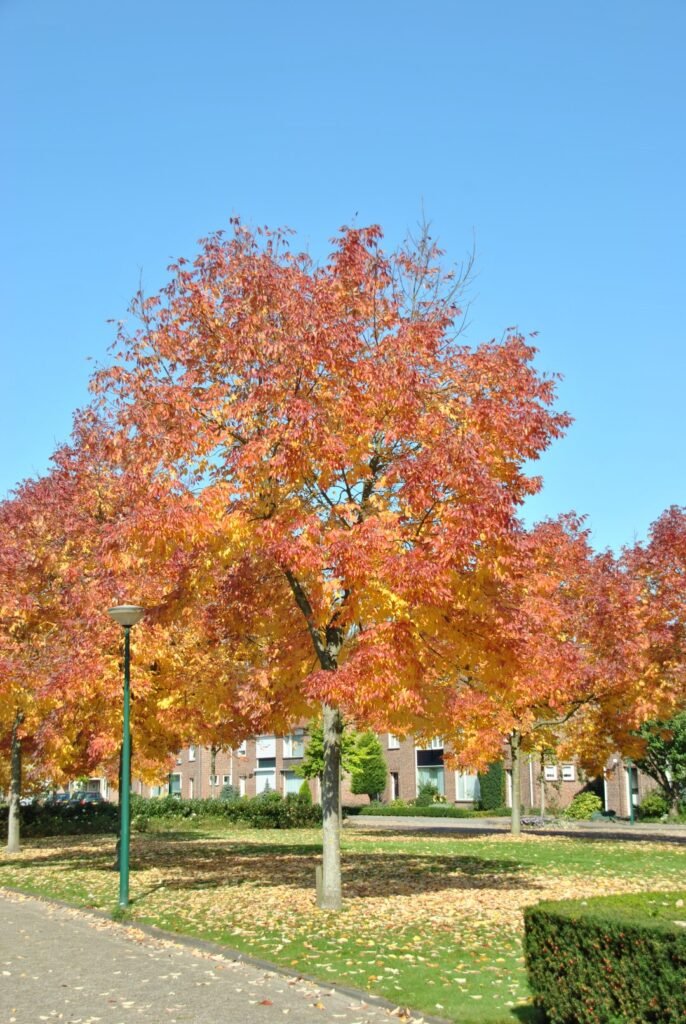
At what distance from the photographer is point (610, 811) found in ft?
161

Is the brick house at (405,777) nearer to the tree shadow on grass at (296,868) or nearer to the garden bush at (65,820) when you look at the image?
the garden bush at (65,820)

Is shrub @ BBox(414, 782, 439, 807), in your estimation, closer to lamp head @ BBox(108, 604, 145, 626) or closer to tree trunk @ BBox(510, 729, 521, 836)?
tree trunk @ BBox(510, 729, 521, 836)

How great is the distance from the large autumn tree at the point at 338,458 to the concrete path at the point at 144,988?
3.40 meters

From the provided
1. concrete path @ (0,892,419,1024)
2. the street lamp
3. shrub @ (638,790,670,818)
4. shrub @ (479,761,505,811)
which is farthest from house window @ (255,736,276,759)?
concrete path @ (0,892,419,1024)

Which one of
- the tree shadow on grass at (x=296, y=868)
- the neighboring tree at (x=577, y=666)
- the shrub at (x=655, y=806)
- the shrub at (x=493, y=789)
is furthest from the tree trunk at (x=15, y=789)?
the shrub at (x=493, y=789)

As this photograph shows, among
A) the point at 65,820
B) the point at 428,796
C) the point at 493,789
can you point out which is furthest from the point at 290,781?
the point at 65,820

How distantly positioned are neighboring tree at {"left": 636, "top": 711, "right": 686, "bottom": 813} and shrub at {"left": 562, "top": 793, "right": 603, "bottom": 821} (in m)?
3.18

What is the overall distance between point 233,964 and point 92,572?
459 inches

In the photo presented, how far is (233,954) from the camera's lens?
1112 cm

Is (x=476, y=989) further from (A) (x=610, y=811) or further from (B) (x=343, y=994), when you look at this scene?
(A) (x=610, y=811)

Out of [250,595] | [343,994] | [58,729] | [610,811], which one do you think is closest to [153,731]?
[58,729]

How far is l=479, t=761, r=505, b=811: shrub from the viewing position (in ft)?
183

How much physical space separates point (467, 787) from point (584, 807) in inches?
459

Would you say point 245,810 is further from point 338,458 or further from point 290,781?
point 338,458
